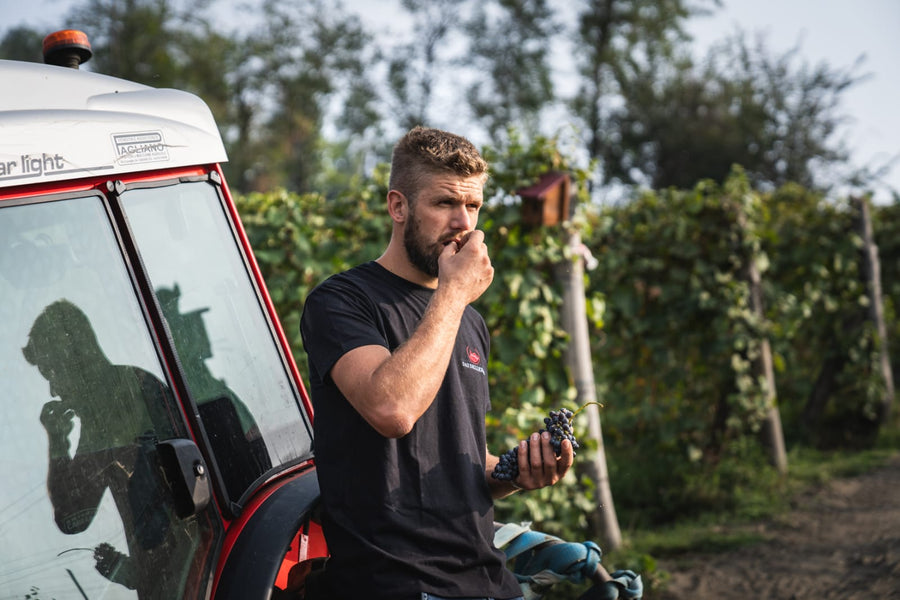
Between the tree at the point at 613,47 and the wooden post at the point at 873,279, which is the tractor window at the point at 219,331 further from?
the tree at the point at 613,47

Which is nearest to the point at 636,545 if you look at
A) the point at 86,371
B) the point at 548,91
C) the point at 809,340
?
the point at 809,340

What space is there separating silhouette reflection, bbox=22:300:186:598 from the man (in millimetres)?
378

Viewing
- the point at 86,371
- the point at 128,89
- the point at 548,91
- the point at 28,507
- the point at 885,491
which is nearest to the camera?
the point at 28,507

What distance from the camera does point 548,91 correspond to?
99.5ft

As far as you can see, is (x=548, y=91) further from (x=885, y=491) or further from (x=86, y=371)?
(x=86, y=371)

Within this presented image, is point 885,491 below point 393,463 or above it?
below

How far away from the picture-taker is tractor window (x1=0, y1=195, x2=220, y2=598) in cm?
150

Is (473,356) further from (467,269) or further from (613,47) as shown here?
(613,47)

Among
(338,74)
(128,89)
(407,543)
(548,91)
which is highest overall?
(338,74)

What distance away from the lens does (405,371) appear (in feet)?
5.70

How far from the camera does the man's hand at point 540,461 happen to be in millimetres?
1975

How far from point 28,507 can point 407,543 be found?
2.61 feet

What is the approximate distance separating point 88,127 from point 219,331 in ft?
2.03

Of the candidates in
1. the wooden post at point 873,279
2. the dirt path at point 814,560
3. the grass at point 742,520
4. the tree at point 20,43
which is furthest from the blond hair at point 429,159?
the tree at point 20,43
